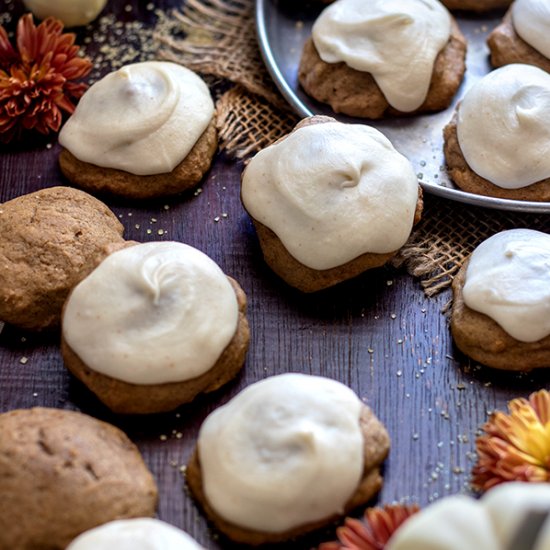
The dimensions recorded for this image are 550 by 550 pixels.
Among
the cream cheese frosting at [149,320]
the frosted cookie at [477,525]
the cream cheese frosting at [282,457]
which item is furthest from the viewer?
the cream cheese frosting at [149,320]

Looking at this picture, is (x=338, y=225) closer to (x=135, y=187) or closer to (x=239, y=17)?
(x=135, y=187)

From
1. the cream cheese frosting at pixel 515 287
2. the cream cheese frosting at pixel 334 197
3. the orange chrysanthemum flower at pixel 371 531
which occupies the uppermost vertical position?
the cream cheese frosting at pixel 334 197

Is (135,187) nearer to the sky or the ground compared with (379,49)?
nearer to the ground

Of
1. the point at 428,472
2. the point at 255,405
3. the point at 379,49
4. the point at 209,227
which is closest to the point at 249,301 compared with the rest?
the point at 209,227

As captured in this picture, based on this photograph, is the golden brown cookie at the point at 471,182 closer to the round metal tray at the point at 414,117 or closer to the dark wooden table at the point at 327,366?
the round metal tray at the point at 414,117

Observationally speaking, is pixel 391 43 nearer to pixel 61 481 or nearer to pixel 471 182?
pixel 471 182

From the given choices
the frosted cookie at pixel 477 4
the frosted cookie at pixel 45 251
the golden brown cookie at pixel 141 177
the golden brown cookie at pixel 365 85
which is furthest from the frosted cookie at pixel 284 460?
the frosted cookie at pixel 477 4

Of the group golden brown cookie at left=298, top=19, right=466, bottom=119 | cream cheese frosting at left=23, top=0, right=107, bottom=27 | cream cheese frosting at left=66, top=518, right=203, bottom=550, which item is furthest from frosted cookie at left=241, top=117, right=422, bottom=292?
cream cheese frosting at left=23, top=0, right=107, bottom=27

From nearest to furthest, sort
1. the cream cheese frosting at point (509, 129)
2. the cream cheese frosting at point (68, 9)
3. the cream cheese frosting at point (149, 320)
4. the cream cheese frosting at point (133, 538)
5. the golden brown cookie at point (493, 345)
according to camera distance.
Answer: the cream cheese frosting at point (133, 538) → the cream cheese frosting at point (149, 320) → the golden brown cookie at point (493, 345) → the cream cheese frosting at point (509, 129) → the cream cheese frosting at point (68, 9)
